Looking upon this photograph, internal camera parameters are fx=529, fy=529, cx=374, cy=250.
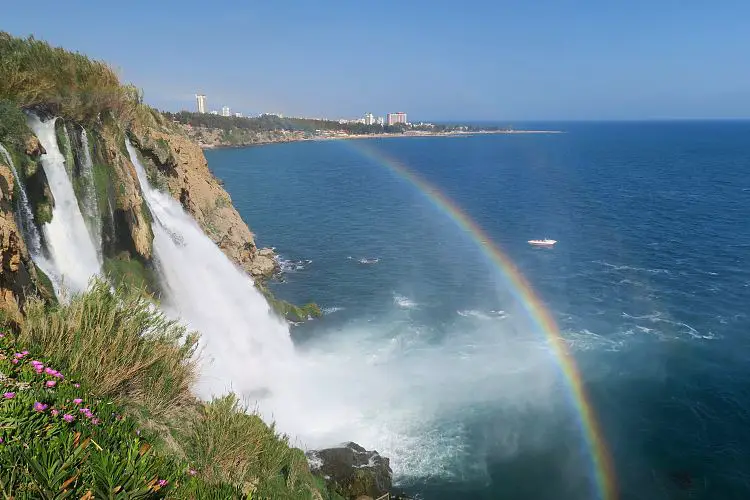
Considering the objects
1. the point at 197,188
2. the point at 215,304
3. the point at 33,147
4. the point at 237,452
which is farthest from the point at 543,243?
the point at 237,452

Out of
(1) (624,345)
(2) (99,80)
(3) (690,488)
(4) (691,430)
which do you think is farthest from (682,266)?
(2) (99,80)

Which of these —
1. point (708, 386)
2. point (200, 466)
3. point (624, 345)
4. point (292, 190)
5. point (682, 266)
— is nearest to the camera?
point (200, 466)

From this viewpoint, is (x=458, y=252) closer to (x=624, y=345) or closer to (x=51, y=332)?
(x=624, y=345)

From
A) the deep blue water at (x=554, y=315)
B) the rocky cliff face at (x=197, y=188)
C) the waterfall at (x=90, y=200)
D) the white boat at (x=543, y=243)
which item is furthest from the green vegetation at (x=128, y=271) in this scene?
the white boat at (x=543, y=243)

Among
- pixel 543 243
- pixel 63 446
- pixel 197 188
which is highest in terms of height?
pixel 63 446

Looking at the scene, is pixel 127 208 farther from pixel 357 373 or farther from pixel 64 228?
pixel 357 373
